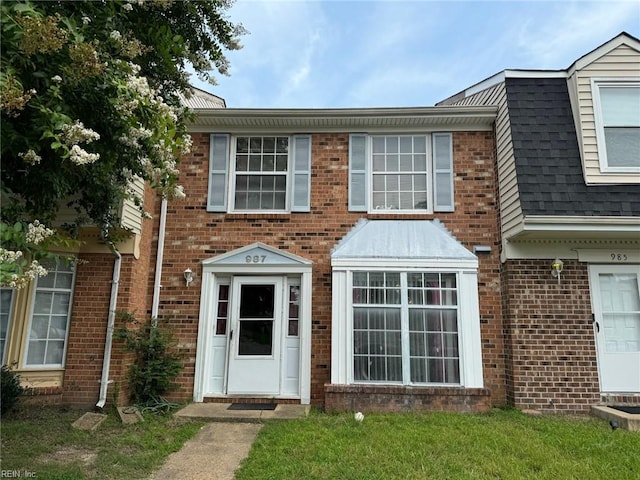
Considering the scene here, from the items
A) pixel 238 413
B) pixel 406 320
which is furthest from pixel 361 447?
pixel 406 320

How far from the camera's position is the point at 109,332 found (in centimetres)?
628

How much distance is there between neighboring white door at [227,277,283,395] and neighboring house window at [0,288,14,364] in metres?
3.23

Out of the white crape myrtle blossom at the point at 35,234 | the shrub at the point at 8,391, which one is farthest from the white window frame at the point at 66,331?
the white crape myrtle blossom at the point at 35,234

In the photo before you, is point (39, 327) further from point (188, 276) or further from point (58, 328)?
point (188, 276)

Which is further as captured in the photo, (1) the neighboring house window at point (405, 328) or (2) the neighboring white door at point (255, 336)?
(2) the neighboring white door at point (255, 336)

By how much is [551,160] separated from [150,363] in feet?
23.7

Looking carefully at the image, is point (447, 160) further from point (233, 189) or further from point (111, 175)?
point (111, 175)

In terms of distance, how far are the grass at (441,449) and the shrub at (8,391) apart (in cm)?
332

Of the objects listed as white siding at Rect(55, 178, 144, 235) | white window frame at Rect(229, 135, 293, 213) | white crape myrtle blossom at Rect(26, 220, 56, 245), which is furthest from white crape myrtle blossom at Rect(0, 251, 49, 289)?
white window frame at Rect(229, 135, 293, 213)

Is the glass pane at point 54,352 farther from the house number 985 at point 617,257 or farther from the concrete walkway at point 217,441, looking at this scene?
the house number 985 at point 617,257

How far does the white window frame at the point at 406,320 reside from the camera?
20.8 feet

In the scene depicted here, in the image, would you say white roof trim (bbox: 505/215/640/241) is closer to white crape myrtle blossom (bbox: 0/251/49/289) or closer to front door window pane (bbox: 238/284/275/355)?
front door window pane (bbox: 238/284/275/355)

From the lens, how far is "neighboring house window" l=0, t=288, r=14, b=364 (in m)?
5.89

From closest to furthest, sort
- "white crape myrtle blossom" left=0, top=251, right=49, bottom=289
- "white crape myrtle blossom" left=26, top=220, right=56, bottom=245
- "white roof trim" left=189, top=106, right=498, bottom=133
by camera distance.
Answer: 1. "white crape myrtle blossom" left=0, top=251, right=49, bottom=289
2. "white crape myrtle blossom" left=26, top=220, right=56, bottom=245
3. "white roof trim" left=189, top=106, right=498, bottom=133
